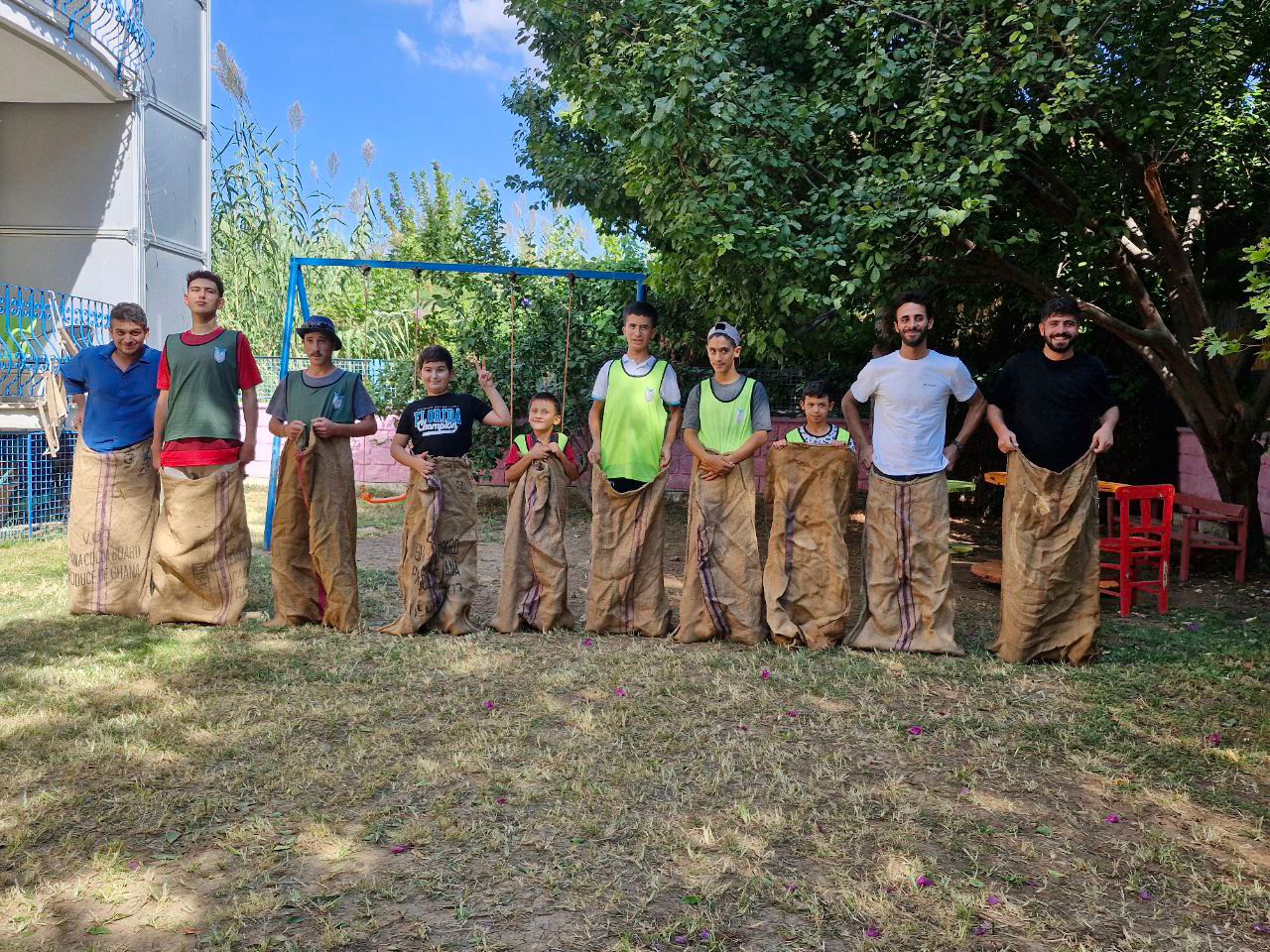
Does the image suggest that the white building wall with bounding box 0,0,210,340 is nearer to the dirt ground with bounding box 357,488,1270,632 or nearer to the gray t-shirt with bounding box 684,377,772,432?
the dirt ground with bounding box 357,488,1270,632

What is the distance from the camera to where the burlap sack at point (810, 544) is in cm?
554

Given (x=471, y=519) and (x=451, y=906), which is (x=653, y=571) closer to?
(x=471, y=519)

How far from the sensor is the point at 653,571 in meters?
5.80

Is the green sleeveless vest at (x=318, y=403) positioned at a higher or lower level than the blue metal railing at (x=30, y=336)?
lower

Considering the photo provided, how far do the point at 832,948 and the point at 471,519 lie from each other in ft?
12.1

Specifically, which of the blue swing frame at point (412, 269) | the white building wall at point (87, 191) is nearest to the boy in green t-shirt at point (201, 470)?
the blue swing frame at point (412, 269)

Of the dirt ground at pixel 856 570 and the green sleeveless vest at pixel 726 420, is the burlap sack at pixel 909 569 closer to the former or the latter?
the green sleeveless vest at pixel 726 420

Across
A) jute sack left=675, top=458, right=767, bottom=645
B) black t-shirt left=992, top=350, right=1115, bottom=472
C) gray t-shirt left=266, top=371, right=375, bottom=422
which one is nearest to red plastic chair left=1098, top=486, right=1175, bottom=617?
black t-shirt left=992, top=350, right=1115, bottom=472

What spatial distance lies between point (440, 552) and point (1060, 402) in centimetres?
344

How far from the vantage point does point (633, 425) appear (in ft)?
18.5

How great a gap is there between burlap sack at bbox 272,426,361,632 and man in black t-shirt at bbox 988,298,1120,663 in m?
3.59

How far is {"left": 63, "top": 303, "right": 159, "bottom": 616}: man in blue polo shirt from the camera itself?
5.89 meters

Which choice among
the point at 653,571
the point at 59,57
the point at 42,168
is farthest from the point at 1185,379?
the point at 42,168

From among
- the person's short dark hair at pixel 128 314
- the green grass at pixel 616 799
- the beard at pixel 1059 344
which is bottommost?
the green grass at pixel 616 799
